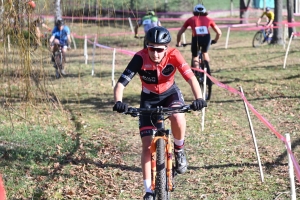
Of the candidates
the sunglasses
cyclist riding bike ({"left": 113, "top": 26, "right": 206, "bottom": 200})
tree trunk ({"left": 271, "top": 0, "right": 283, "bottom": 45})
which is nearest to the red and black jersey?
cyclist riding bike ({"left": 113, "top": 26, "right": 206, "bottom": 200})

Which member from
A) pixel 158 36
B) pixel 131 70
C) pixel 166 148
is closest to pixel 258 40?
pixel 131 70

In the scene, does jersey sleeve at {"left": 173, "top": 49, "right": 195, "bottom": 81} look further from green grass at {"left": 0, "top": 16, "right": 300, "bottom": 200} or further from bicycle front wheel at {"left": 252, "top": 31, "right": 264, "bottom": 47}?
bicycle front wheel at {"left": 252, "top": 31, "right": 264, "bottom": 47}

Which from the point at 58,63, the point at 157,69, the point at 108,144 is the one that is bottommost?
the point at 108,144

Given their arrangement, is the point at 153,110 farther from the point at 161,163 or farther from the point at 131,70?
the point at 131,70

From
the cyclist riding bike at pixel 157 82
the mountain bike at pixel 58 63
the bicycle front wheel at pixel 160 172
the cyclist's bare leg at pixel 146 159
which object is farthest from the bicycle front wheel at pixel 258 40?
the bicycle front wheel at pixel 160 172

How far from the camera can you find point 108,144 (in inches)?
336

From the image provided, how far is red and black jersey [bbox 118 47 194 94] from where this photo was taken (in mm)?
5445

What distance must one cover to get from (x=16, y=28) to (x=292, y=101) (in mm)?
8287

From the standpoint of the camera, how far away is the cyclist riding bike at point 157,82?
5.27 metres

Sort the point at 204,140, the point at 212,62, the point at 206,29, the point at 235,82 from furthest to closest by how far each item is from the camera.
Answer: the point at 212,62, the point at 235,82, the point at 206,29, the point at 204,140

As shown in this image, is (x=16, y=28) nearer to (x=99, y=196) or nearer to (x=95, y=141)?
(x=99, y=196)

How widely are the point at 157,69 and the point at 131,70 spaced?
0.28 metres

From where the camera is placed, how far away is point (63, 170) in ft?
23.4


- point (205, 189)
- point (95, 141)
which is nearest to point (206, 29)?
point (95, 141)
